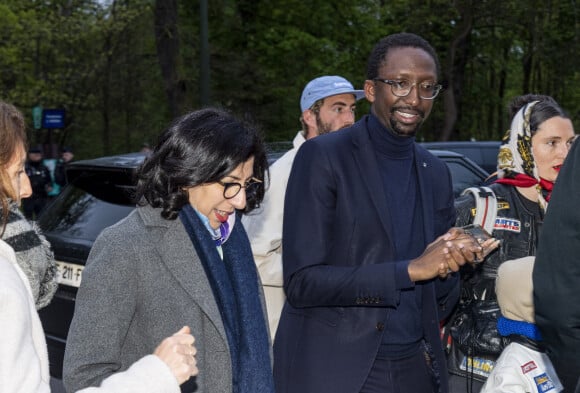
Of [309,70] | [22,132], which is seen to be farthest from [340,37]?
[22,132]

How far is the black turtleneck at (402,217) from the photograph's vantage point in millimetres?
3045

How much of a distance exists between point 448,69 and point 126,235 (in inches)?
878

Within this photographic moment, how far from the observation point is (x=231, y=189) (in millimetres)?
2674

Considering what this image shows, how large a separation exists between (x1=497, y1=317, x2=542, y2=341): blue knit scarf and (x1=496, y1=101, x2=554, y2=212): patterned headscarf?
2.07 ft

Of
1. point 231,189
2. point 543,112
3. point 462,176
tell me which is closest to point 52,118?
point 462,176

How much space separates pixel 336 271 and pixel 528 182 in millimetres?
1375

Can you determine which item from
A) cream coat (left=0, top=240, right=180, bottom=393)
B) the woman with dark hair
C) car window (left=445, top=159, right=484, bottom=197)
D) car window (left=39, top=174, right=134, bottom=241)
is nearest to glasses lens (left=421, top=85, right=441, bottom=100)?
the woman with dark hair

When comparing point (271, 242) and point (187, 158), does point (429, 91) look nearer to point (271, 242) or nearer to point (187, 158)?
point (187, 158)

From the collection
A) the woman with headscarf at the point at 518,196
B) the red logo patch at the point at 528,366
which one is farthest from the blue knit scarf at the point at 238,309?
the woman with headscarf at the point at 518,196

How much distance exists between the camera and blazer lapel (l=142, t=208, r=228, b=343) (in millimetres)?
2492

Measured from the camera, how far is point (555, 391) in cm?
341

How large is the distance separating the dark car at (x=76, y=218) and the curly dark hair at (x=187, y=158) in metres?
2.99

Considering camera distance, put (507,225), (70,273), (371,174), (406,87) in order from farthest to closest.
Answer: (70,273)
(507,225)
(406,87)
(371,174)

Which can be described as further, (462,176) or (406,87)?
(462,176)
